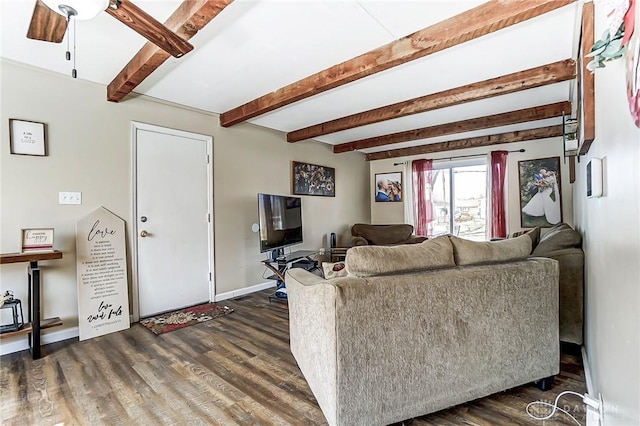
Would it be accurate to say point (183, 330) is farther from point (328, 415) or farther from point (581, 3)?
point (581, 3)

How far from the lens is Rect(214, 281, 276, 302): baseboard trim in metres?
3.92

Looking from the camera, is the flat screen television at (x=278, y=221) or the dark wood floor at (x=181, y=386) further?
the flat screen television at (x=278, y=221)

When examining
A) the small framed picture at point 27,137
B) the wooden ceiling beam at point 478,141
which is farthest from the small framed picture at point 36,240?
the wooden ceiling beam at point 478,141

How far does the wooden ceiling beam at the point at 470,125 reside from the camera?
3.73 meters

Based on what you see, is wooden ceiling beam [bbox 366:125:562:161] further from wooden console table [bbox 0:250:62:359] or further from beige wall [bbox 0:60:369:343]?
wooden console table [bbox 0:250:62:359]

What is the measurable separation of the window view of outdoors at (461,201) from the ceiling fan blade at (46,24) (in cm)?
558

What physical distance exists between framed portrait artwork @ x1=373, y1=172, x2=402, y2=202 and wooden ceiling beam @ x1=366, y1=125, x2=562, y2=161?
39 cm

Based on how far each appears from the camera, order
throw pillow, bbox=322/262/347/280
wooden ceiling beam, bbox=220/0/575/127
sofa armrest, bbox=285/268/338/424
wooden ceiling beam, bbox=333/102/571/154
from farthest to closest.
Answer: wooden ceiling beam, bbox=333/102/571/154 → wooden ceiling beam, bbox=220/0/575/127 → throw pillow, bbox=322/262/347/280 → sofa armrest, bbox=285/268/338/424

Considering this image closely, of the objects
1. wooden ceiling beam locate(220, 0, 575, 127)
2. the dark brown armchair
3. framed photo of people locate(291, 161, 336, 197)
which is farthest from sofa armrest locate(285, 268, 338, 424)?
the dark brown armchair

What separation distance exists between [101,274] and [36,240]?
0.61 meters

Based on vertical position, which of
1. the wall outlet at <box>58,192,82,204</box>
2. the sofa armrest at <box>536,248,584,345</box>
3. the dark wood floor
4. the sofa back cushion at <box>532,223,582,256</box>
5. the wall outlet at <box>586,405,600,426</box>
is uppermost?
the wall outlet at <box>58,192,82,204</box>

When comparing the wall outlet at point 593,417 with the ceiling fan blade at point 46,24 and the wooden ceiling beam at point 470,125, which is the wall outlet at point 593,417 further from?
the wooden ceiling beam at point 470,125

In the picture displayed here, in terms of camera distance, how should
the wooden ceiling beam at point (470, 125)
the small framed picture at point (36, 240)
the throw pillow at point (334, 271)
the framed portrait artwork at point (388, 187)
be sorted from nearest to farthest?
the throw pillow at point (334, 271) < the small framed picture at point (36, 240) < the wooden ceiling beam at point (470, 125) < the framed portrait artwork at point (388, 187)

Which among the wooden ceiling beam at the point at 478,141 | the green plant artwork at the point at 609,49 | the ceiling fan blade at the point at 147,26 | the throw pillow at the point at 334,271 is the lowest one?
the throw pillow at the point at 334,271
